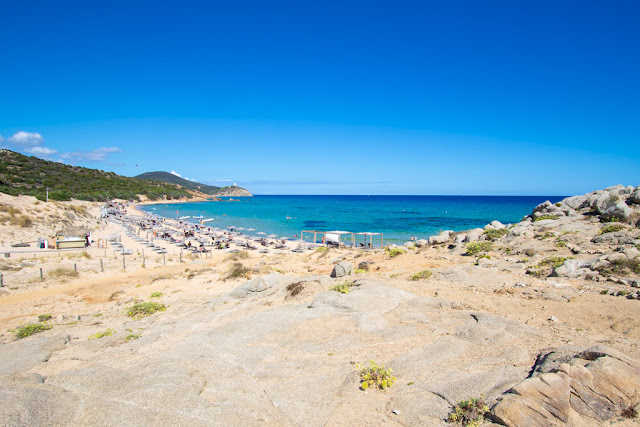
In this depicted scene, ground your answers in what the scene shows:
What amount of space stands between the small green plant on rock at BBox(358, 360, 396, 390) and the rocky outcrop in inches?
72.1

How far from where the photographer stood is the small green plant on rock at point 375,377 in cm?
570

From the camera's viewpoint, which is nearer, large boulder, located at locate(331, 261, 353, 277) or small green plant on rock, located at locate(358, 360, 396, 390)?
small green plant on rock, located at locate(358, 360, 396, 390)

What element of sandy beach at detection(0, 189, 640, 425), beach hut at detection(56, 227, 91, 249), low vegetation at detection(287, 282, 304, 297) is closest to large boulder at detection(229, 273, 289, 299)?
sandy beach at detection(0, 189, 640, 425)

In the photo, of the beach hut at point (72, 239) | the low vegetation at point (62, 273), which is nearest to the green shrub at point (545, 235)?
the low vegetation at point (62, 273)

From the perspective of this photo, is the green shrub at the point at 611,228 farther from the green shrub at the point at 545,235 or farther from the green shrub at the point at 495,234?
the green shrub at the point at 495,234

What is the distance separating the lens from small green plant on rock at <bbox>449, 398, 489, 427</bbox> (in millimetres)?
4492

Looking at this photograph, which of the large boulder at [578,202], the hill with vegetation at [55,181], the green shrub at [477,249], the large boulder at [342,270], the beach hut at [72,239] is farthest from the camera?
the hill with vegetation at [55,181]

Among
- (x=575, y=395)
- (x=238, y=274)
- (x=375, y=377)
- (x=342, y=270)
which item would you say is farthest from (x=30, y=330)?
(x=575, y=395)

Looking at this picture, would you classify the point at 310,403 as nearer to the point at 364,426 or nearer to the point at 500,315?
the point at 364,426

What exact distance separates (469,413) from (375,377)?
5.75 ft

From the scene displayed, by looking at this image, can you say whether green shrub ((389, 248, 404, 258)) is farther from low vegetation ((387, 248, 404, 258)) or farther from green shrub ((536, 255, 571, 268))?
green shrub ((536, 255, 571, 268))

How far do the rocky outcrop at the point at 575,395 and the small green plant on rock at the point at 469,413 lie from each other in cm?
22

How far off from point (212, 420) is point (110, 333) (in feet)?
20.8

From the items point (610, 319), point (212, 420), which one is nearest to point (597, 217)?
point (610, 319)
